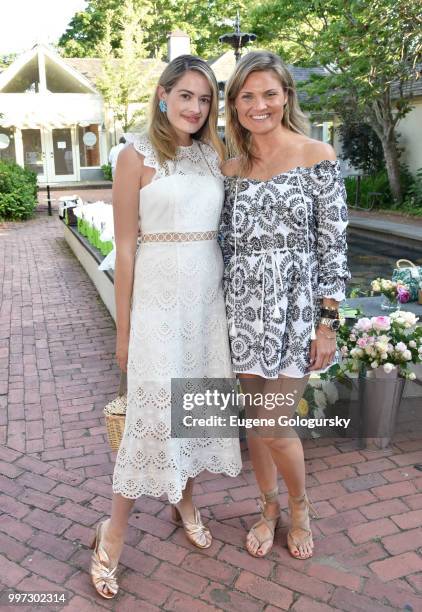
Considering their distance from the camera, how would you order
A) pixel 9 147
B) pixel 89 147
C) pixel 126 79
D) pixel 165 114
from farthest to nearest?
pixel 89 147 → pixel 9 147 → pixel 126 79 → pixel 165 114

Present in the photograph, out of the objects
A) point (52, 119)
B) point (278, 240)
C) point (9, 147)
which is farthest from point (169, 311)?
point (9, 147)

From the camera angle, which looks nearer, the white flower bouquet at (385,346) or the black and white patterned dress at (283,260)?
the black and white patterned dress at (283,260)

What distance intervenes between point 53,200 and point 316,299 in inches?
768

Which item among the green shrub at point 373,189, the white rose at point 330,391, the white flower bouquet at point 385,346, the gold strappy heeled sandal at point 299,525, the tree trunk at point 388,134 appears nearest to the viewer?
the gold strappy heeled sandal at point 299,525

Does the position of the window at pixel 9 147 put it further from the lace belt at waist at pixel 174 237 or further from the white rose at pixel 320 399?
the lace belt at waist at pixel 174 237

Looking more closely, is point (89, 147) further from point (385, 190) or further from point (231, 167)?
point (231, 167)

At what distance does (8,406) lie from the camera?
438cm

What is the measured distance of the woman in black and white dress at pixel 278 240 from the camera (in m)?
2.18

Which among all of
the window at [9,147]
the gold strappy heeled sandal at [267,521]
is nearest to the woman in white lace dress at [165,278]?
the gold strappy heeled sandal at [267,521]

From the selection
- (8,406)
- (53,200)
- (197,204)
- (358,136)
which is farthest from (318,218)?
(53,200)

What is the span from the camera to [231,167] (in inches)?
92.6

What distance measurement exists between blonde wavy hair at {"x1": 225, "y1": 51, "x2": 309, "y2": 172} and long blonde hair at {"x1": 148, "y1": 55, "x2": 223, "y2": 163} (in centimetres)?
7

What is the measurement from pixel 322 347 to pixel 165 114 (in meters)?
1.10

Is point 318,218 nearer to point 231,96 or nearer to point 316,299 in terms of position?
point 316,299
